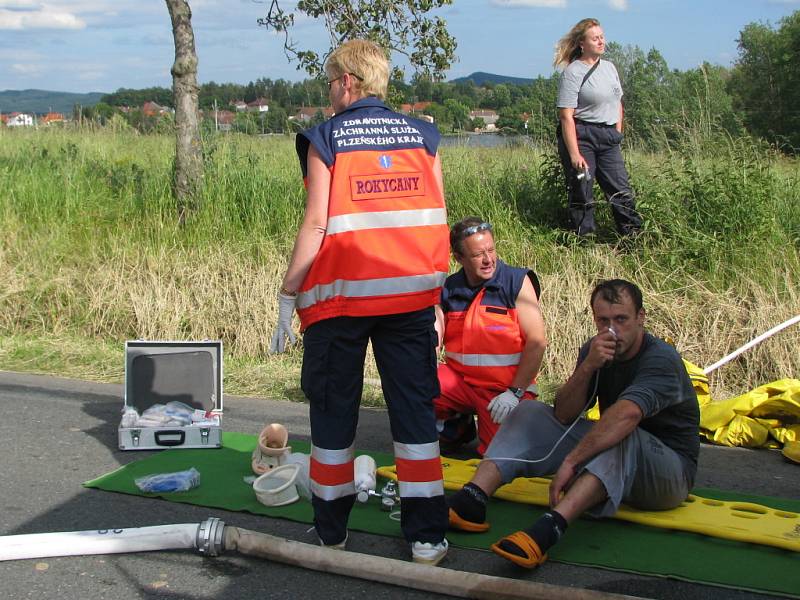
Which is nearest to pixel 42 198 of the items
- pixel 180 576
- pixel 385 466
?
pixel 385 466

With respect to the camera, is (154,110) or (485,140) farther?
(154,110)

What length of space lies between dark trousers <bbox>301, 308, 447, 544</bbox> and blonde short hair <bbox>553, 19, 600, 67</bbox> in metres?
4.83

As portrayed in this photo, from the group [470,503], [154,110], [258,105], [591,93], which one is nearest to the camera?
[470,503]

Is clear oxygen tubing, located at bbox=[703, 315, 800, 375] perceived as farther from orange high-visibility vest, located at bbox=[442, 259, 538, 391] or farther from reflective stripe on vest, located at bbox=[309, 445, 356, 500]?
reflective stripe on vest, located at bbox=[309, 445, 356, 500]

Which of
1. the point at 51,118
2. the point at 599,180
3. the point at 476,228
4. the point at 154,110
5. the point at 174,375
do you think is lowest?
the point at 174,375

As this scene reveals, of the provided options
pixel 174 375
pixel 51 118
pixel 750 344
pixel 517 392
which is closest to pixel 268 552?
pixel 517 392

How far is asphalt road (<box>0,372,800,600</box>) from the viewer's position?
12.0ft

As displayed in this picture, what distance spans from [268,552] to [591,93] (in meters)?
5.32

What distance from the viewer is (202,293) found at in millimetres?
8656

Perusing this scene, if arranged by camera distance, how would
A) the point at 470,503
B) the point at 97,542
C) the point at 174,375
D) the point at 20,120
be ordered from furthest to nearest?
the point at 20,120 → the point at 174,375 → the point at 470,503 → the point at 97,542

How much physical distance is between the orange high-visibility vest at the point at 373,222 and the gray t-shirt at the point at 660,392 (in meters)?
1.04

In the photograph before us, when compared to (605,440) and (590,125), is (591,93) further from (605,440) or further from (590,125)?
(605,440)

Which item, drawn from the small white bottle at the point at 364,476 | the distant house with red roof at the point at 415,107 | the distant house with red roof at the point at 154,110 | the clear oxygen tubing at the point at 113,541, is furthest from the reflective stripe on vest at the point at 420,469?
the distant house with red roof at the point at 154,110

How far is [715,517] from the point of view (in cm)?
423
